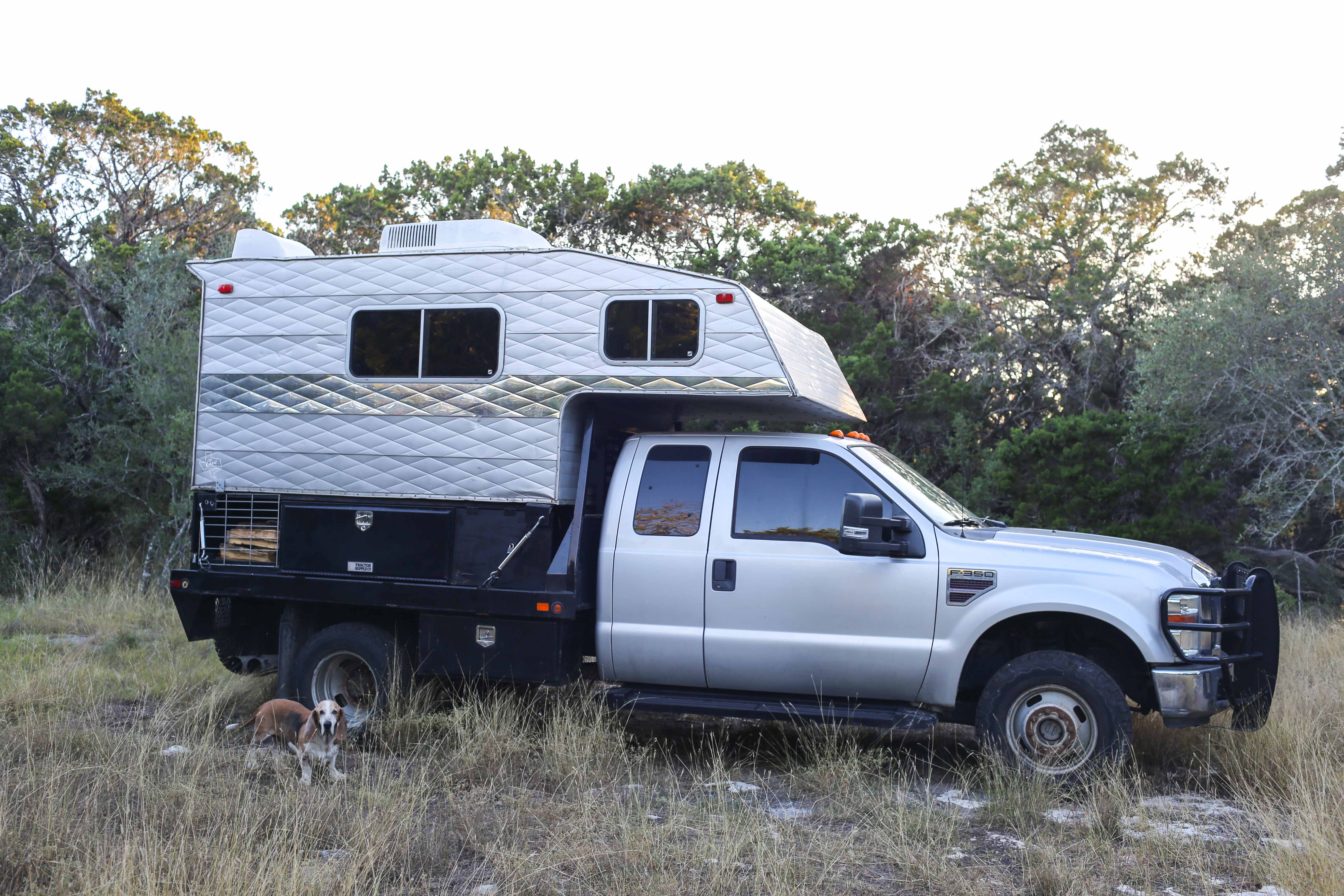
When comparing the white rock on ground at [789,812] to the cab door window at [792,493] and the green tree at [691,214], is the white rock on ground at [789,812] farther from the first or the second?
the green tree at [691,214]

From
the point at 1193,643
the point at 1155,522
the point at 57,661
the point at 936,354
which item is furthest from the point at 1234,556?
the point at 57,661

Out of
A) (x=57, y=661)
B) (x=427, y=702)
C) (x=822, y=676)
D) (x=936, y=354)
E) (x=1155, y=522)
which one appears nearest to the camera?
(x=822, y=676)

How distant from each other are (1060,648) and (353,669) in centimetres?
440

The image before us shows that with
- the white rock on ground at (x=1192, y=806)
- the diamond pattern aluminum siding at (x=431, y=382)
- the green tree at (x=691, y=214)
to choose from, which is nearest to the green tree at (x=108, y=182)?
the green tree at (x=691, y=214)

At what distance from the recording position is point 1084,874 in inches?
166

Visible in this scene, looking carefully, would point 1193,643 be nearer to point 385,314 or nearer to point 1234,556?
point 385,314

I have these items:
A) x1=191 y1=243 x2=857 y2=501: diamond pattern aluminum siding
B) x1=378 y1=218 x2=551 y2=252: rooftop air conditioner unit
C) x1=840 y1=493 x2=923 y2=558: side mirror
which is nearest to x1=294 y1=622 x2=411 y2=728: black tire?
x1=191 y1=243 x2=857 y2=501: diamond pattern aluminum siding

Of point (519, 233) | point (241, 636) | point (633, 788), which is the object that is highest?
point (519, 233)

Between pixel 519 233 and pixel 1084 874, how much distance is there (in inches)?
191

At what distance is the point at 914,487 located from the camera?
6164mm

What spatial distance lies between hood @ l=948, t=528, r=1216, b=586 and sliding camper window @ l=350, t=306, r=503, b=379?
302 centimetres

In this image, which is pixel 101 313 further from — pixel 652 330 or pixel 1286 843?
pixel 1286 843

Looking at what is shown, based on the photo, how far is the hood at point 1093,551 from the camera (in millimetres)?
5566

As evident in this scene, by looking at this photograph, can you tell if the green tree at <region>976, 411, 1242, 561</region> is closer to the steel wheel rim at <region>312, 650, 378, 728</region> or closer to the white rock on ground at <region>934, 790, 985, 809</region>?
the white rock on ground at <region>934, 790, 985, 809</region>
